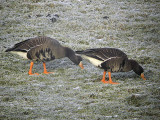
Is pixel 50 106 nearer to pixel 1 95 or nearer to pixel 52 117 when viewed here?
pixel 52 117

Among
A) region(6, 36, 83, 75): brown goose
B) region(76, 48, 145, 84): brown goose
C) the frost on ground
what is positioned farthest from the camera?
region(6, 36, 83, 75): brown goose

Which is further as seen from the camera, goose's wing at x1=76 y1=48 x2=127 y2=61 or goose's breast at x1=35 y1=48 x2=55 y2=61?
goose's breast at x1=35 y1=48 x2=55 y2=61

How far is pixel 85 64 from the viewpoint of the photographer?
56.1 feet

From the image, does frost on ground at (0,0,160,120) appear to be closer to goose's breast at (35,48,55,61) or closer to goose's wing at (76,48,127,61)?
goose's breast at (35,48,55,61)

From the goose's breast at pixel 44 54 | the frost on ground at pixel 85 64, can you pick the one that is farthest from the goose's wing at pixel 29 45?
the frost on ground at pixel 85 64

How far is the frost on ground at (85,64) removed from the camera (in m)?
Answer: 10.9

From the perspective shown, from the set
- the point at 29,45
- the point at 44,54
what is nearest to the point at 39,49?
the point at 44,54

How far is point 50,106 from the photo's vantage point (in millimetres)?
11203

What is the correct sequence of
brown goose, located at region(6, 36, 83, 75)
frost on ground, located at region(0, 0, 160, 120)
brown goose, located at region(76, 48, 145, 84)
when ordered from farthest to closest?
brown goose, located at region(6, 36, 83, 75) → brown goose, located at region(76, 48, 145, 84) → frost on ground, located at region(0, 0, 160, 120)

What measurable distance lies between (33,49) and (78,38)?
284 inches

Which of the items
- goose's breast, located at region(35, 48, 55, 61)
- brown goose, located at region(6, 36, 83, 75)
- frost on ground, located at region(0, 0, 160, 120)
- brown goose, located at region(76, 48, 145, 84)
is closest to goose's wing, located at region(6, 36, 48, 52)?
brown goose, located at region(6, 36, 83, 75)

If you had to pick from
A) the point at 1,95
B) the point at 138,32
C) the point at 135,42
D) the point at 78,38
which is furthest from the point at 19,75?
the point at 138,32

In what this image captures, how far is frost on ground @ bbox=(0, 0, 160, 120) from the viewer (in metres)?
10.9

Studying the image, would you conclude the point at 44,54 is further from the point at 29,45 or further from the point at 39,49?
the point at 29,45
